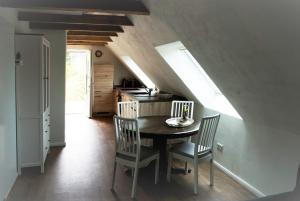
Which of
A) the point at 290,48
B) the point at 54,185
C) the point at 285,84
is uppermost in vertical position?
the point at 290,48

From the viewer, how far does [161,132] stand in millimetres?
3535

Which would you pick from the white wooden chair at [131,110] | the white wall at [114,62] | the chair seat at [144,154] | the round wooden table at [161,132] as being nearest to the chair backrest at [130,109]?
the white wooden chair at [131,110]

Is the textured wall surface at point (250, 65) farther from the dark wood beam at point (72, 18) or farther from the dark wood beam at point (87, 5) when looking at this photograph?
the dark wood beam at point (72, 18)

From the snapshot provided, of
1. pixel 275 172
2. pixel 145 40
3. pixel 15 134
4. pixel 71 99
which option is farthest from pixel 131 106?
pixel 71 99

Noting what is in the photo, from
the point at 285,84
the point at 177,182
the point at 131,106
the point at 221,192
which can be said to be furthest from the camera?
the point at 131,106

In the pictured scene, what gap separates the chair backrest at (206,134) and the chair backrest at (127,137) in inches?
28.6

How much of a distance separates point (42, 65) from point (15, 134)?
3.13 ft

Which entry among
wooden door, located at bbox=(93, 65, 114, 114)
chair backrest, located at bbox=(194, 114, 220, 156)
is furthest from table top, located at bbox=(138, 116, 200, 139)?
wooden door, located at bbox=(93, 65, 114, 114)

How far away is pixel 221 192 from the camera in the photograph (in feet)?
11.5

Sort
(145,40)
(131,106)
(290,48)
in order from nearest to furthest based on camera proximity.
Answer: (290,48)
(145,40)
(131,106)

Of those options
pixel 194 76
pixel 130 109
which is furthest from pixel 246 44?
pixel 130 109

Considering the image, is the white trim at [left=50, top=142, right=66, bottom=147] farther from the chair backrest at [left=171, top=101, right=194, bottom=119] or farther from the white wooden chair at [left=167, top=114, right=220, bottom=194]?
the white wooden chair at [left=167, top=114, right=220, bottom=194]

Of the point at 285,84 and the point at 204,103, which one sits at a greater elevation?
the point at 285,84

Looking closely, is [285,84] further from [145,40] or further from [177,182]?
[145,40]
